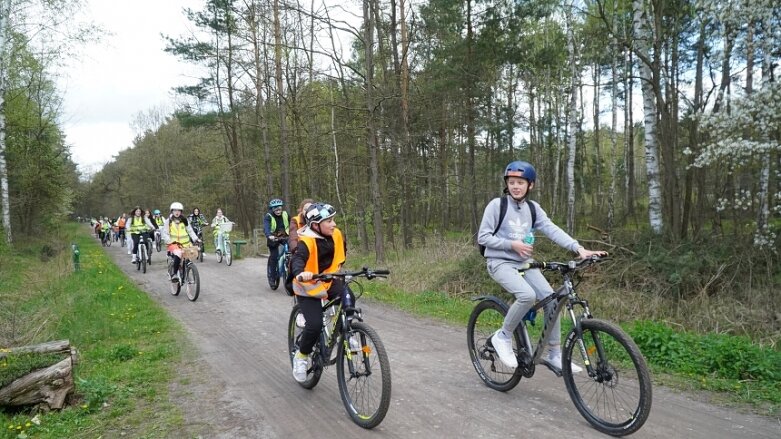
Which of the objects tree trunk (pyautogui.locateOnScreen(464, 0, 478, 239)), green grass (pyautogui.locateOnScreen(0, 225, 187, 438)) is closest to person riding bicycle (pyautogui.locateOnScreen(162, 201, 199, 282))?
green grass (pyautogui.locateOnScreen(0, 225, 187, 438))

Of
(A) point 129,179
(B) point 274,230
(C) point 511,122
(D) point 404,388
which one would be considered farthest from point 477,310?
(A) point 129,179

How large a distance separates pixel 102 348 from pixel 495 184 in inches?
817

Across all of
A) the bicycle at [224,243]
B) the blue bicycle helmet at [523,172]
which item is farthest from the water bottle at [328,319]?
the bicycle at [224,243]

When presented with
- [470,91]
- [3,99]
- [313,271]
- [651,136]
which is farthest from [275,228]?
[3,99]

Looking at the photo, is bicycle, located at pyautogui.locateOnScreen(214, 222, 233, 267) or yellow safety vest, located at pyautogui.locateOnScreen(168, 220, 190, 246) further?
bicycle, located at pyautogui.locateOnScreen(214, 222, 233, 267)

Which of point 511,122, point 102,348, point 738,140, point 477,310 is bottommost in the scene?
point 102,348

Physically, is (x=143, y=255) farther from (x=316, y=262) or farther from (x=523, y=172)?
(x=523, y=172)

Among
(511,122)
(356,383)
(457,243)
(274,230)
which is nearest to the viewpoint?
(356,383)

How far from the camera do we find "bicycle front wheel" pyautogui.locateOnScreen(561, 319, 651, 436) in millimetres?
3523

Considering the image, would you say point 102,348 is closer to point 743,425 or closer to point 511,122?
point 743,425

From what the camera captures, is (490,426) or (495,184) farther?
(495,184)

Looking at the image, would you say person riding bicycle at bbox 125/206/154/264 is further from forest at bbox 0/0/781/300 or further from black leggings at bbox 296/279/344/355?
black leggings at bbox 296/279/344/355

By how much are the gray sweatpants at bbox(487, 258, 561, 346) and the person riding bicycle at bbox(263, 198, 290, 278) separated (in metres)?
7.55

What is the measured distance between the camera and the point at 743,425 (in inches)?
156
